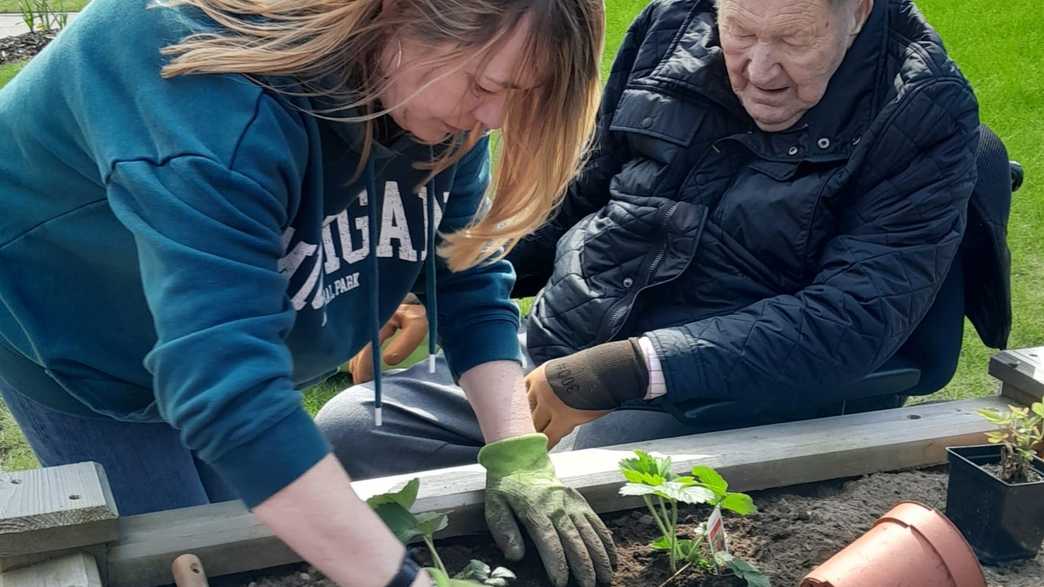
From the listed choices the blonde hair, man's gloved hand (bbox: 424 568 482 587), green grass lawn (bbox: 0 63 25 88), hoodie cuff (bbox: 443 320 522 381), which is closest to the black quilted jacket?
hoodie cuff (bbox: 443 320 522 381)

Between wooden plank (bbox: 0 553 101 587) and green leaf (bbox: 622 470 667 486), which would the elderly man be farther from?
wooden plank (bbox: 0 553 101 587)

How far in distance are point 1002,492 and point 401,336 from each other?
1494 millimetres

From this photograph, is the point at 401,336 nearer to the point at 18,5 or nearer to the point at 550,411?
the point at 550,411

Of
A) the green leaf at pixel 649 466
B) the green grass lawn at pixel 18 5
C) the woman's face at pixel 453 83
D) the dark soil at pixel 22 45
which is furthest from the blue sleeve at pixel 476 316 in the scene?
the green grass lawn at pixel 18 5

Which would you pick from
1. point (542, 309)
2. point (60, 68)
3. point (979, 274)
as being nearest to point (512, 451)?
point (542, 309)

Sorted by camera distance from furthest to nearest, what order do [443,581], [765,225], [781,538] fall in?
[765,225] < [781,538] < [443,581]

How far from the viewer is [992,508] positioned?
190cm

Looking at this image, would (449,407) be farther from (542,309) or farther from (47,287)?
(47,287)

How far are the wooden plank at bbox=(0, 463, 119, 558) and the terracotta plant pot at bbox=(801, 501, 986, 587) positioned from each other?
1.03 metres

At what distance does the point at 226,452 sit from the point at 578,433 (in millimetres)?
1407

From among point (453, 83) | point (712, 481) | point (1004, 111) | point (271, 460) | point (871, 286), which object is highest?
point (453, 83)

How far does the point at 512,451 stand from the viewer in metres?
1.86

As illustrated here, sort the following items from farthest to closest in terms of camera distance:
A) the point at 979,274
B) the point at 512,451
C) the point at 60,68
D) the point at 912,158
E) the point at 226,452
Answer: the point at 979,274 < the point at 912,158 < the point at 512,451 < the point at 60,68 < the point at 226,452

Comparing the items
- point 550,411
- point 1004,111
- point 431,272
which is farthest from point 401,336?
point 1004,111
